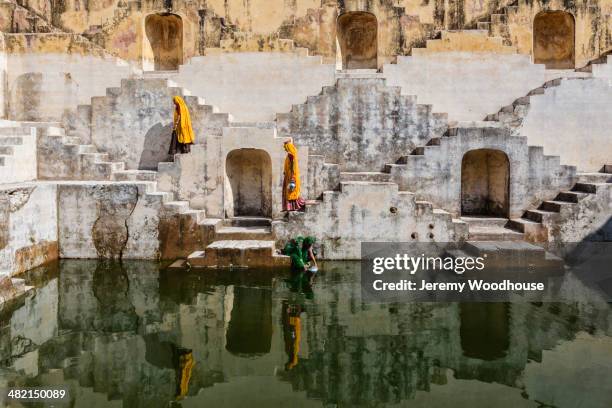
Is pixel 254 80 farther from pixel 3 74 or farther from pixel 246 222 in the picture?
pixel 3 74

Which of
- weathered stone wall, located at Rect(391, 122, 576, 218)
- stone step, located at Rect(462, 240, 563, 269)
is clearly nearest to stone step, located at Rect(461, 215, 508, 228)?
weathered stone wall, located at Rect(391, 122, 576, 218)

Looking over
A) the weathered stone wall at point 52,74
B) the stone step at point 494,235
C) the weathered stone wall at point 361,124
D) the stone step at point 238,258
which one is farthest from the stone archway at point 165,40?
the stone step at point 494,235

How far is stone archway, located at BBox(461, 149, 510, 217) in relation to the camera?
14.0 meters

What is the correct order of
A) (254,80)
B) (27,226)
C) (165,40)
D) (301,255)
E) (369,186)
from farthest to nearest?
1. (165,40)
2. (254,80)
3. (369,186)
4. (301,255)
5. (27,226)

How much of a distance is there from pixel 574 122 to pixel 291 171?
811 cm

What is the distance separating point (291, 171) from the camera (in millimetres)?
12062

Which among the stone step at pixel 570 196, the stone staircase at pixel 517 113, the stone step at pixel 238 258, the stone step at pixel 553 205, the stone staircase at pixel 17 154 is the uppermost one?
the stone staircase at pixel 517 113

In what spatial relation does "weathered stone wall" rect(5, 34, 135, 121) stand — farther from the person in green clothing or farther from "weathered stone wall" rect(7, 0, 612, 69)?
the person in green clothing

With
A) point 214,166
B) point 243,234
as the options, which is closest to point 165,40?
point 214,166

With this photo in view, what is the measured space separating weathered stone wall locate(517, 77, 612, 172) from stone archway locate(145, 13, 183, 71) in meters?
11.2

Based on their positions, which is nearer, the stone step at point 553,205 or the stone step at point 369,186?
the stone step at point 369,186

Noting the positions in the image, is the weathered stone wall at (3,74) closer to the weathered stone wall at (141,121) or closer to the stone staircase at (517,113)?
the weathered stone wall at (141,121)

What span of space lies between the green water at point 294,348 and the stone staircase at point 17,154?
10.3 feet

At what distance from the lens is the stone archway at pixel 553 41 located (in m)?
17.0
